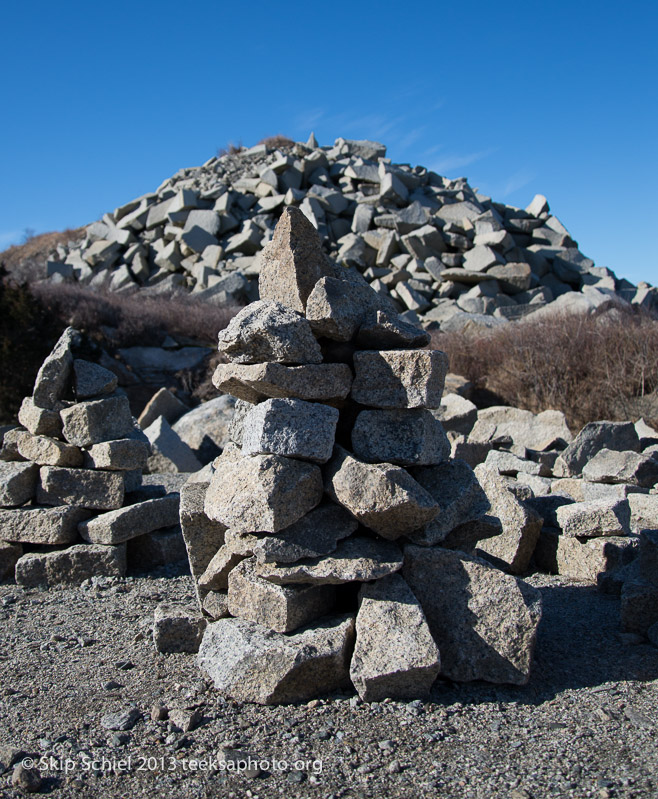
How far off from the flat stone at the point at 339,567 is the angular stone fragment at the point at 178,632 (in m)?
0.63

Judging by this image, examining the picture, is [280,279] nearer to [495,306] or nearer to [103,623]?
[103,623]

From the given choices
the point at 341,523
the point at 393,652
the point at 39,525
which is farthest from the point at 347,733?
the point at 39,525

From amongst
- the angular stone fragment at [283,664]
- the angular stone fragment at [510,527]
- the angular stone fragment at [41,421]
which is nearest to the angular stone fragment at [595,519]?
the angular stone fragment at [510,527]

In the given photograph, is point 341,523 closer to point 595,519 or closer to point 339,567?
point 339,567

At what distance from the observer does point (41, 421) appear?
→ 5496mm

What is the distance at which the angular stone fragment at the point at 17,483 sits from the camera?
5410 mm

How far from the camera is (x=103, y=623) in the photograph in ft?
14.6

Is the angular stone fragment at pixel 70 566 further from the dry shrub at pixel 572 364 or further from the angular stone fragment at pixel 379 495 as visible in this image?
the dry shrub at pixel 572 364

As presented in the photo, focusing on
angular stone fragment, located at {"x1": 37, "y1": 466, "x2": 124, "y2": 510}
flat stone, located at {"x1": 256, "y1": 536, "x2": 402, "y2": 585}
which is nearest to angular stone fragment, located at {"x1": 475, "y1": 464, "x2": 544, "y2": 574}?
flat stone, located at {"x1": 256, "y1": 536, "x2": 402, "y2": 585}

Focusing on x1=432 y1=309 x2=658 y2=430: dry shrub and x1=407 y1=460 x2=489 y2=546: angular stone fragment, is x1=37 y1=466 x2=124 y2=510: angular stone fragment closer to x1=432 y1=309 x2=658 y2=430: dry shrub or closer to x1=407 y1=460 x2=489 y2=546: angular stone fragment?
x1=407 y1=460 x2=489 y2=546: angular stone fragment

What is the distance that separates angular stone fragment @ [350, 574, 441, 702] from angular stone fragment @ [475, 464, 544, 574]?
5.45 feet

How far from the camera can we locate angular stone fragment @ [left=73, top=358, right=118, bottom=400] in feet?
18.3

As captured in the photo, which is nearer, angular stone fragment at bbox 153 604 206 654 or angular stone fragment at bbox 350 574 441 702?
angular stone fragment at bbox 350 574 441 702

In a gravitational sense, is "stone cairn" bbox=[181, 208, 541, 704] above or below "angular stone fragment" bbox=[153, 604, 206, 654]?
above
